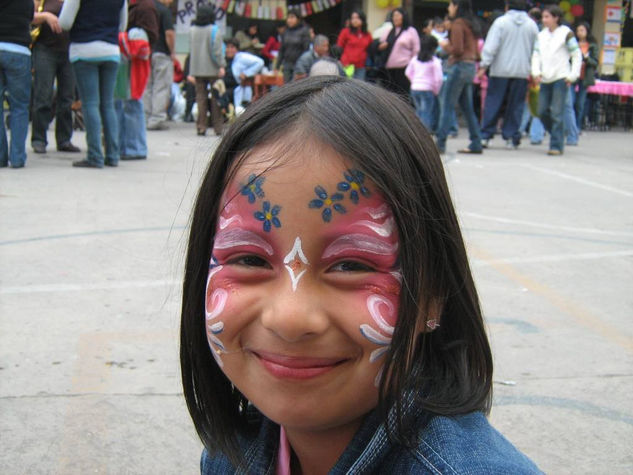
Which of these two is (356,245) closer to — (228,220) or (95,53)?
(228,220)

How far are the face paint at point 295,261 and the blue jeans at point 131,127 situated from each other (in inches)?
306

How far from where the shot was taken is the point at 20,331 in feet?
11.6

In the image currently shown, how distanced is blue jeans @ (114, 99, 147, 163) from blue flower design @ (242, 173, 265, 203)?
7.67 m

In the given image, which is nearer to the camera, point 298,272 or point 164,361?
point 298,272

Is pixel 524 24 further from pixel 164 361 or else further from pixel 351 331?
pixel 351 331

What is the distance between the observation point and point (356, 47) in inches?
509

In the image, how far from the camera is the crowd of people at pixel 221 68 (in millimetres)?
7703

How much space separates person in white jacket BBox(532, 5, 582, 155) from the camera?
1060 centimetres

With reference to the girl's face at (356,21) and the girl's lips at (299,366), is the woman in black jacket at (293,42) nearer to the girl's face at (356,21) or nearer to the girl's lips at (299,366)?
the girl's face at (356,21)

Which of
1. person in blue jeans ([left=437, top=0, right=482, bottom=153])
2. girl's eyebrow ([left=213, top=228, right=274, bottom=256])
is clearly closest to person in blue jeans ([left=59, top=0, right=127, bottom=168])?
person in blue jeans ([left=437, top=0, right=482, bottom=153])

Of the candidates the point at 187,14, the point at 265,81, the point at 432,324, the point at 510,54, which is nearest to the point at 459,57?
the point at 510,54

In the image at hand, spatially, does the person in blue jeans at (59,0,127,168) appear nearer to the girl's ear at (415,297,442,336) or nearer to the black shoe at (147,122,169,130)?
the black shoe at (147,122,169,130)

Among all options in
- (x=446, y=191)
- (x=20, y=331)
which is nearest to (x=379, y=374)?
(x=446, y=191)

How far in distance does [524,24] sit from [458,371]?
32.2 ft
